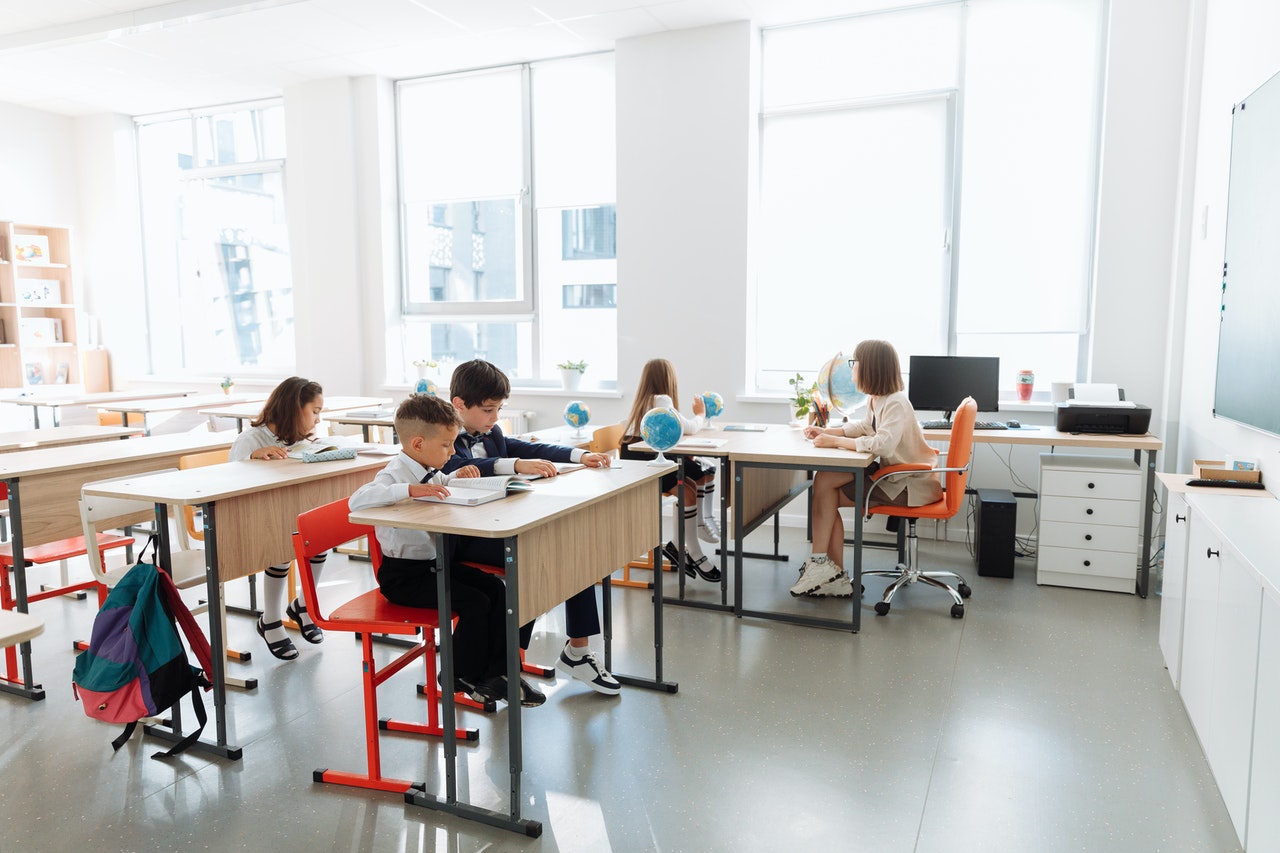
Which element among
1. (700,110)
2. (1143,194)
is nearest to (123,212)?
(700,110)

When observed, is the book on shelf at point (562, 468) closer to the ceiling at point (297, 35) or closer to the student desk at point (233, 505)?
the student desk at point (233, 505)

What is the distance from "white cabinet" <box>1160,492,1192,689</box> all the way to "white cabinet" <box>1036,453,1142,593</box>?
853 mm

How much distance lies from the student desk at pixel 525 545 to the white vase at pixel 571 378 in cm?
330

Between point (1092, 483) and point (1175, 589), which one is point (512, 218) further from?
point (1175, 589)

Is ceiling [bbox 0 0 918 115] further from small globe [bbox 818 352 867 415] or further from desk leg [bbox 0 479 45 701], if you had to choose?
desk leg [bbox 0 479 45 701]

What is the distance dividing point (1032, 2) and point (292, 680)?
16.9 feet

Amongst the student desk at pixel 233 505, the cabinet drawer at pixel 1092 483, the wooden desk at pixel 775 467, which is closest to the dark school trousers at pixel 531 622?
the student desk at pixel 233 505

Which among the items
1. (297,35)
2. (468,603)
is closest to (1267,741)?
(468,603)

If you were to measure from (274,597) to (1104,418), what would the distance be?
12.8ft

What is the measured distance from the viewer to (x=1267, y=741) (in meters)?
1.72

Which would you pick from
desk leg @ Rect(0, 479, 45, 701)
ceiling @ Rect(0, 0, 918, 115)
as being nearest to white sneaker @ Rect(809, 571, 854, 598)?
desk leg @ Rect(0, 479, 45, 701)

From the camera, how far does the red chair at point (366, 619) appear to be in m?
2.14

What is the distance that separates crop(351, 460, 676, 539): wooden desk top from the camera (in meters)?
1.99

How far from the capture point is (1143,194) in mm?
4434
